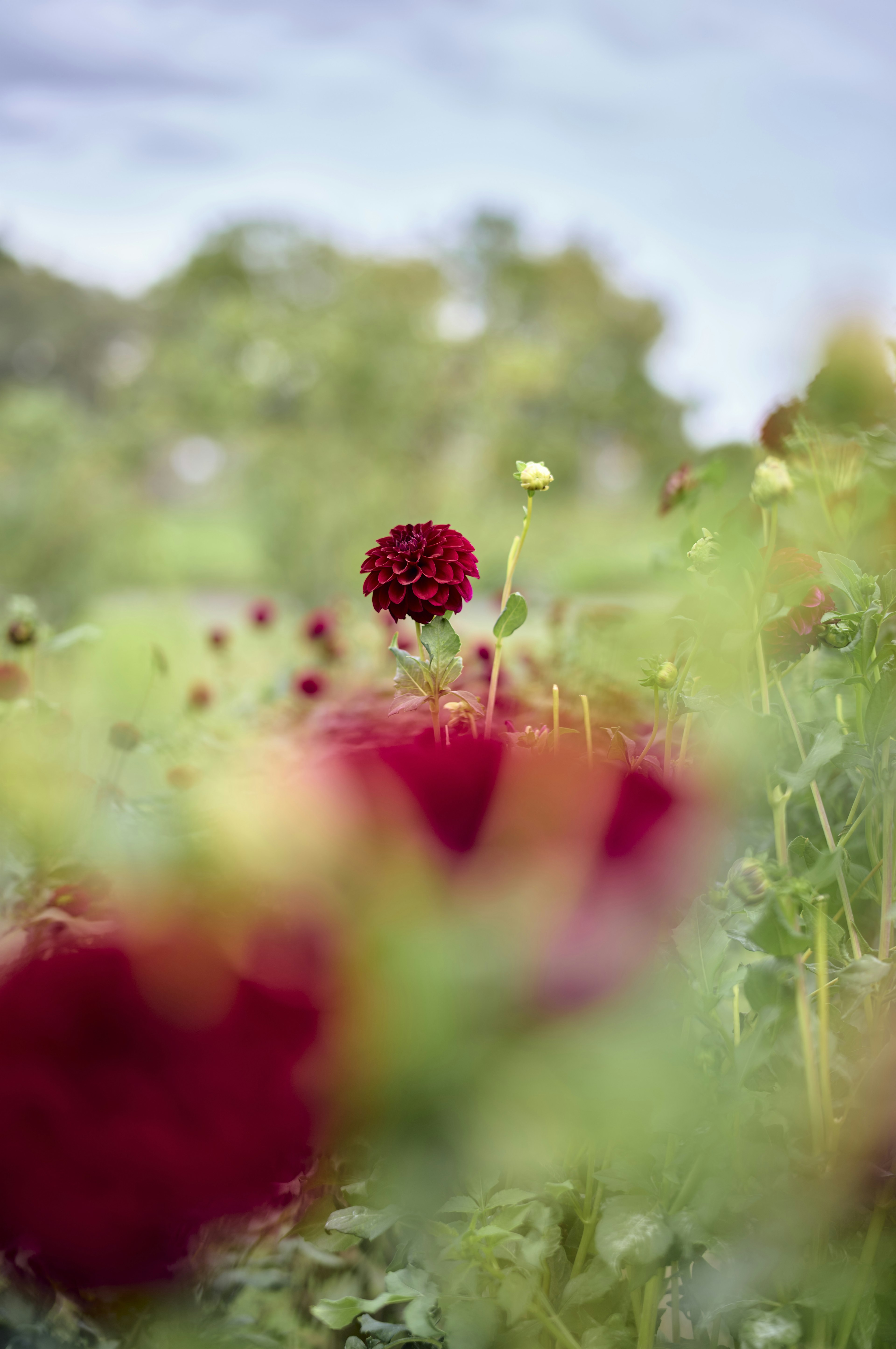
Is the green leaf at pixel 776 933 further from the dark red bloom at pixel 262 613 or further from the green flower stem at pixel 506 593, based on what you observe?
the dark red bloom at pixel 262 613

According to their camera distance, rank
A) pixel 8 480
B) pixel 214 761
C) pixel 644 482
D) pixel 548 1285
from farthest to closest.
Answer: pixel 644 482, pixel 8 480, pixel 214 761, pixel 548 1285

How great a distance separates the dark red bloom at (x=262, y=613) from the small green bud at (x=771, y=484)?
838 mm

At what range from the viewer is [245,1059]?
16 cm

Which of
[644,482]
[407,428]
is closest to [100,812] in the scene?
[407,428]

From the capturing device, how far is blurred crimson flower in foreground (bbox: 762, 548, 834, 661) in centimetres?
30

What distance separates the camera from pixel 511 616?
0.26 meters

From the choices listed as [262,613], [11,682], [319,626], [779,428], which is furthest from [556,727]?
[262,613]

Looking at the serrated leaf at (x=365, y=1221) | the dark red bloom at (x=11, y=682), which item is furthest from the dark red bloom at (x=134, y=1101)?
the dark red bloom at (x=11, y=682)

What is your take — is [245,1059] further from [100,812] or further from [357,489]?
[357,489]

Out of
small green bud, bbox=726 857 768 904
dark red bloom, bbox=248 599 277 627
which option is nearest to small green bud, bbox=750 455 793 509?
small green bud, bbox=726 857 768 904

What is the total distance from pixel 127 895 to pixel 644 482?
10491mm

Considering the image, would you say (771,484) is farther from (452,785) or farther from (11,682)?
(11,682)

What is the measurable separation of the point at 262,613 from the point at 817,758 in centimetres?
88

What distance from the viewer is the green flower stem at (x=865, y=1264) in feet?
0.83
